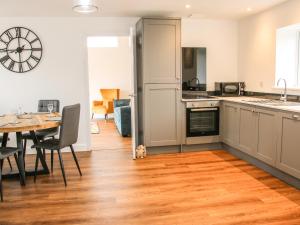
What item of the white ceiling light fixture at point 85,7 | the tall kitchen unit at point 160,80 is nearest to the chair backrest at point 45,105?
the tall kitchen unit at point 160,80

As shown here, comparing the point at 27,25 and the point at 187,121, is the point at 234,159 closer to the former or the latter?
the point at 187,121

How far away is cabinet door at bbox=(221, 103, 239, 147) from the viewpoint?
4.30 meters

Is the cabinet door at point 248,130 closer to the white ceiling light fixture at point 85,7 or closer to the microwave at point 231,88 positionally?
the microwave at point 231,88

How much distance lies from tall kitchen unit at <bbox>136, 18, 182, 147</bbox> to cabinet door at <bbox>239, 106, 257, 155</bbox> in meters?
0.97

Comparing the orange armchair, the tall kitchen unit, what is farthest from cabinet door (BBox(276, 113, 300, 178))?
the orange armchair

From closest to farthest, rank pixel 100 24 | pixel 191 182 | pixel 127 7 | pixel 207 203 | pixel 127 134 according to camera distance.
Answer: pixel 207 203, pixel 191 182, pixel 127 7, pixel 100 24, pixel 127 134

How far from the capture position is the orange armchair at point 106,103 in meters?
8.02

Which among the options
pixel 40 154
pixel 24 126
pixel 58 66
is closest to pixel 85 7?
pixel 24 126

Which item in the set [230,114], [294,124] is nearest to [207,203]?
[294,124]

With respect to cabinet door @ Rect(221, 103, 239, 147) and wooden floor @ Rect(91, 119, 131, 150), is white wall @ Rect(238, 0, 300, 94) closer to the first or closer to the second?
cabinet door @ Rect(221, 103, 239, 147)

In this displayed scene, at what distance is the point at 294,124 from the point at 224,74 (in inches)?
98.1

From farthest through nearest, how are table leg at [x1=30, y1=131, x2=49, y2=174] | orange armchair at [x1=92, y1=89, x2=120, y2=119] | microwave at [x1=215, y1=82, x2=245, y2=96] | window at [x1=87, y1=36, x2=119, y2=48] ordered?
window at [x1=87, y1=36, x2=119, y2=48] < orange armchair at [x1=92, y1=89, x2=120, y2=119] < microwave at [x1=215, y1=82, x2=245, y2=96] < table leg at [x1=30, y1=131, x2=49, y2=174]

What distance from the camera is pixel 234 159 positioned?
4.31 meters

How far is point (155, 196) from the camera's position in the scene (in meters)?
3.02
